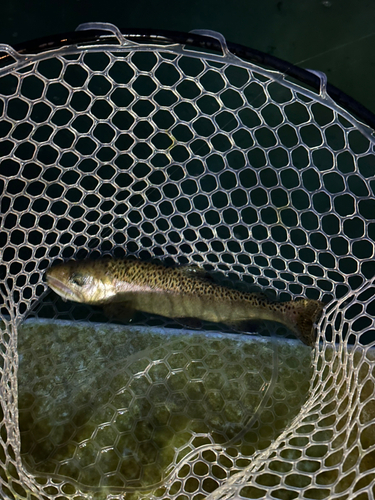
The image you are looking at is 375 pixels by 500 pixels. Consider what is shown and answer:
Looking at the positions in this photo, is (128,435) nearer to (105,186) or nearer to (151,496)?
(151,496)

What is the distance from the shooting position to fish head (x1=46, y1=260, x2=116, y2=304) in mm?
3131

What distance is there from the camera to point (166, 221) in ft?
10.9

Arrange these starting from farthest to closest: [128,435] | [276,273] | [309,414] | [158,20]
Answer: [158,20]
[276,273]
[128,435]
[309,414]

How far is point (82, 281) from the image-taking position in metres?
3.19

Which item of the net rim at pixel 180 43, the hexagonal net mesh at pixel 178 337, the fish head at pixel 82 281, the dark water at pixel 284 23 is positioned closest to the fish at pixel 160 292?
the fish head at pixel 82 281

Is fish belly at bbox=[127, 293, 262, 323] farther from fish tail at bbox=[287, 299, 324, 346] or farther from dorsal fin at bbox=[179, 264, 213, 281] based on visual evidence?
fish tail at bbox=[287, 299, 324, 346]

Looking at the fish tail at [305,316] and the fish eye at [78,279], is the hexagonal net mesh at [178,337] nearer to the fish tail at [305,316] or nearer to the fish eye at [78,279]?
the fish tail at [305,316]

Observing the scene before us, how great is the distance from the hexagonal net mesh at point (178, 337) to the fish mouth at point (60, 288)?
0.56 ft

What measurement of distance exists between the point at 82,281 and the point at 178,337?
916 millimetres

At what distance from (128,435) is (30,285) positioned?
4.51 ft

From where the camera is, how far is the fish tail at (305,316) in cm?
303

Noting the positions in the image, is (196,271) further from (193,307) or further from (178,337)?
(178,337)

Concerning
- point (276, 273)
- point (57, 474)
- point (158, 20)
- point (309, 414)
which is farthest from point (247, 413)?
point (158, 20)

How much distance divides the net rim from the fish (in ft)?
5.32
